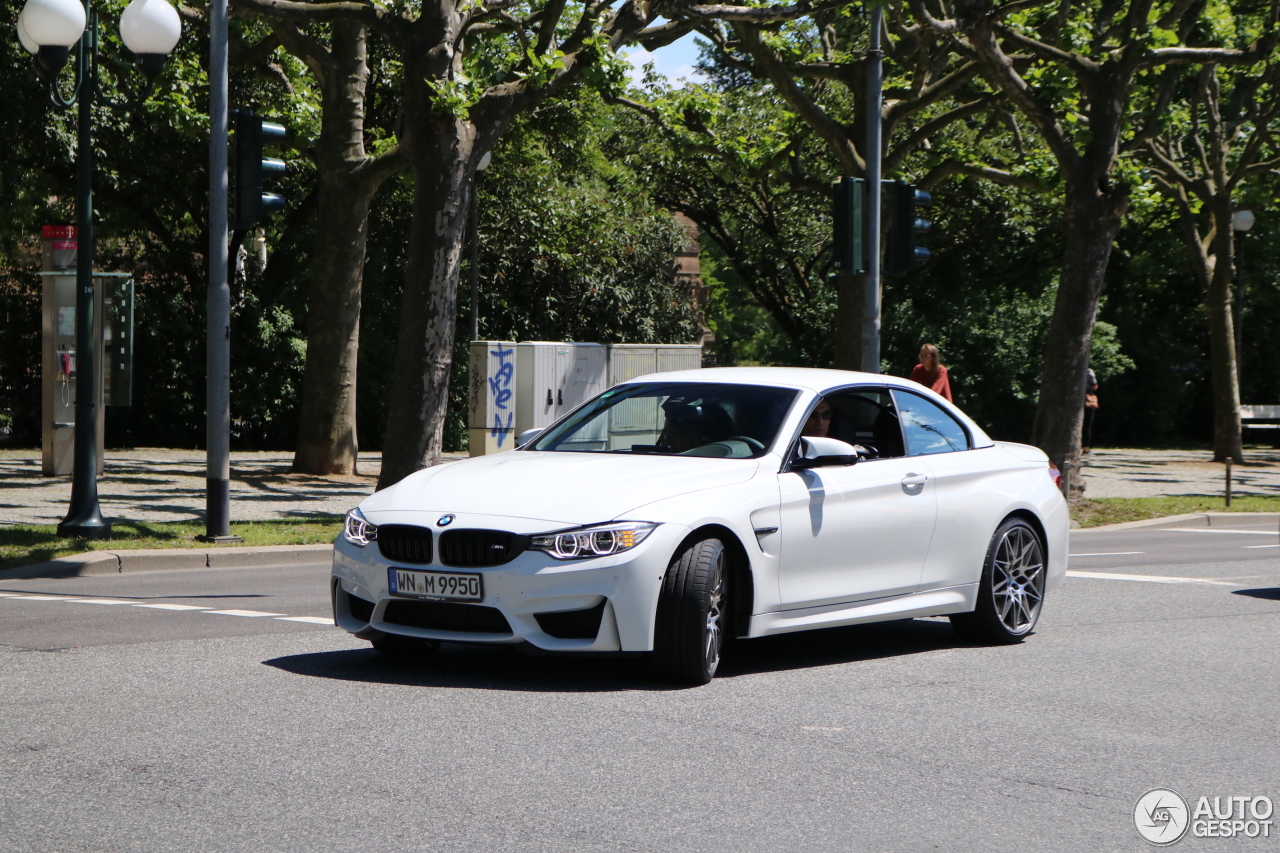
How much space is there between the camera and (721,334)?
89.3m

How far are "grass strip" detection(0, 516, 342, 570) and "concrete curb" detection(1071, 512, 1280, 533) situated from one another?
8.77 metres

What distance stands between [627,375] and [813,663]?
50.7 ft

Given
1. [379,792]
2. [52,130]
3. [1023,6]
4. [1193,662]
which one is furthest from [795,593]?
[52,130]

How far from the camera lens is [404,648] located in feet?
24.9

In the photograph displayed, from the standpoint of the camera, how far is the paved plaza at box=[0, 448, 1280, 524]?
632 inches

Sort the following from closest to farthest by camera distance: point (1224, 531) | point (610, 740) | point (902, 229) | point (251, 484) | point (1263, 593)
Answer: point (610, 740) → point (1263, 593) → point (902, 229) → point (1224, 531) → point (251, 484)

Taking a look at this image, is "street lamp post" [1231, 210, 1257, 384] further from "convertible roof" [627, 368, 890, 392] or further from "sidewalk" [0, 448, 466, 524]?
"convertible roof" [627, 368, 890, 392]

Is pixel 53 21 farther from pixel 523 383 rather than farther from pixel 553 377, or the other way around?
pixel 553 377

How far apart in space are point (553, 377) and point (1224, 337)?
14.2 m

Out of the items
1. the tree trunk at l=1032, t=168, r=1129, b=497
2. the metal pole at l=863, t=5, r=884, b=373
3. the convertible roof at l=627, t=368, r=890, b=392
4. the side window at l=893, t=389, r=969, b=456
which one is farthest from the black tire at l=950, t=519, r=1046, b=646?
the tree trunk at l=1032, t=168, r=1129, b=497

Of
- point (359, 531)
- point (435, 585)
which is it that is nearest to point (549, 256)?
point (359, 531)

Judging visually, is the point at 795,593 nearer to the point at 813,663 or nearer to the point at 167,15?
the point at 813,663

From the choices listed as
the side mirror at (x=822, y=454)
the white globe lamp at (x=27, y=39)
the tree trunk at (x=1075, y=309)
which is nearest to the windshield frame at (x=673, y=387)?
the side mirror at (x=822, y=454)

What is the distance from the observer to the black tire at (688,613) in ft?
22.2
